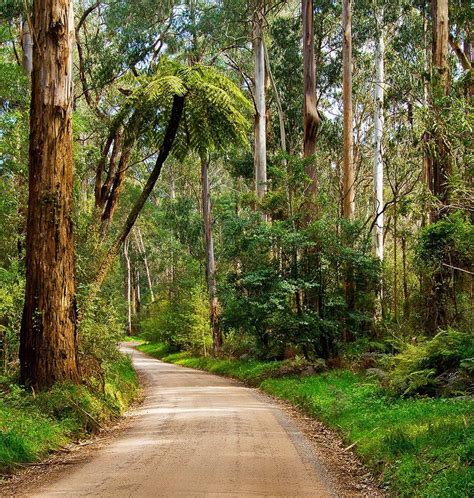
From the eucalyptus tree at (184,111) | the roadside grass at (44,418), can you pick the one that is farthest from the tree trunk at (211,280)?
the roadside grass at (44,418)

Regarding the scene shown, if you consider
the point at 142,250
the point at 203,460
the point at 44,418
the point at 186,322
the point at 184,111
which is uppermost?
the point at 142,250

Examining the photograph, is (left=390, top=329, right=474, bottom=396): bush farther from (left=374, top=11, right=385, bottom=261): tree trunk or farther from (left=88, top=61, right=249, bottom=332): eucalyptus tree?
(left=374, top=11, right=385, bottom=261): tree trunk

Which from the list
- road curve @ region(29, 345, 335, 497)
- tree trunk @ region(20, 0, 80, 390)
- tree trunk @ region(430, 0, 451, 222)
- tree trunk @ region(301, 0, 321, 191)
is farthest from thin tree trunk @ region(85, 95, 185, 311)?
tree trunk @ region(301, 0, 321, 191)

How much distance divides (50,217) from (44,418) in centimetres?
315

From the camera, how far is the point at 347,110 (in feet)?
72.8

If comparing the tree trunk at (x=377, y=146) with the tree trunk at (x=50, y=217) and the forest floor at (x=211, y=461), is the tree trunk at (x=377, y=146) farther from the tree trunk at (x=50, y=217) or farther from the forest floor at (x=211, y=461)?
the tree trunk at (x=50, y=217)

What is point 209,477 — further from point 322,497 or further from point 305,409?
point 305,409

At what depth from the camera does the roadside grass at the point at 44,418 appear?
7316mm

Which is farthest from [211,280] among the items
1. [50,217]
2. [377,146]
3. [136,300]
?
[136,300]

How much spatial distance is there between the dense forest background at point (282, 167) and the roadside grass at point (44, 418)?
2.24 m

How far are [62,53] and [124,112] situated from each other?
94.9 inches

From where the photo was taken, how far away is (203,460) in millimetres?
7133

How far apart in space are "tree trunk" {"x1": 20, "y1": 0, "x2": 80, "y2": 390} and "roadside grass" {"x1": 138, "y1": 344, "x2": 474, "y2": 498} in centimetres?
469

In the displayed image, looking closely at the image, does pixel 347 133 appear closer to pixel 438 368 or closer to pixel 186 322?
pixel 438 368
